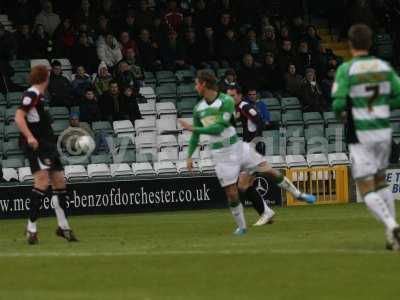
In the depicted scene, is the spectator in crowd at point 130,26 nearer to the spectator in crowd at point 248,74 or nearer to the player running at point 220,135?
the spectator in crowd at point 248,74

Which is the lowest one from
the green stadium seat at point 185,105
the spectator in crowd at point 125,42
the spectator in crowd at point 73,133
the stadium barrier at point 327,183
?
the stadium barrier at point 327,183

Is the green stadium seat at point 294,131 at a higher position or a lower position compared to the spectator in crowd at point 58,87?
lower

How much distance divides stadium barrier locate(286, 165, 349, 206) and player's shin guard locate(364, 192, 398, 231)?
43.6 ft

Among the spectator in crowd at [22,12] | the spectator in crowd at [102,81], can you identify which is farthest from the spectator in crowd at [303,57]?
the spectator in crowd at [22,12]

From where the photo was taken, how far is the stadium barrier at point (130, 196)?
969 inches

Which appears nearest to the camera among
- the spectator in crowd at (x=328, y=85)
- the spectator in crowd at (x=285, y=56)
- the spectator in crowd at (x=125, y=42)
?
the spectator in crowd at (x=125, y=42)

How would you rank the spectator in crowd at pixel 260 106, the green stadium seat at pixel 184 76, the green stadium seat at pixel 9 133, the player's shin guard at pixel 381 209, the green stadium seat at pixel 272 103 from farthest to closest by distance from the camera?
the green stadium seat at pixel 184 76, the green stadium seat at pixel 272 103, the green stadium seat at pixel 9 133, the spectator in crowd at pixel 260 106, the player's shin guard at pixel 381 209

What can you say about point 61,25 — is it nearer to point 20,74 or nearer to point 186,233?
point 20,74

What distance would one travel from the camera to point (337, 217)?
21.9 meters

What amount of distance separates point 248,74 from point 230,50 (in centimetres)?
122

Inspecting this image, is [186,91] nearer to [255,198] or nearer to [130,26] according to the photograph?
[130,26]

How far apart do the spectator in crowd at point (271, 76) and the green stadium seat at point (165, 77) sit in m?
2.10

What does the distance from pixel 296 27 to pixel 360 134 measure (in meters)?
18.9

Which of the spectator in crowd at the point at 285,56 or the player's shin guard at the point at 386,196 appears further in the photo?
the spectator in crowd at the point at 285,56
